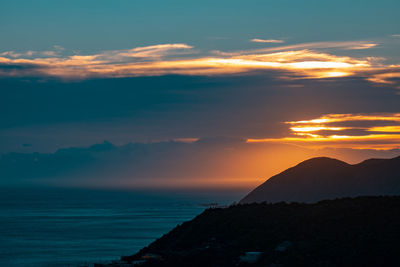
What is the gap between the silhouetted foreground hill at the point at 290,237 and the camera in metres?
40.0

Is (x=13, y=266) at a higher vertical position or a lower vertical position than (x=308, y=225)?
lower

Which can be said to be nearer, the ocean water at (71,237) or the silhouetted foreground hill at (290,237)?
the silhouetted foreground hill at (290,237)

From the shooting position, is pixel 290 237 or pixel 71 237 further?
pixel 71 237

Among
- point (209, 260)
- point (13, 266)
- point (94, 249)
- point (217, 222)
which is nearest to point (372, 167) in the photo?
point (94, 249)

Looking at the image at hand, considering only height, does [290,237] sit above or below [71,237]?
above

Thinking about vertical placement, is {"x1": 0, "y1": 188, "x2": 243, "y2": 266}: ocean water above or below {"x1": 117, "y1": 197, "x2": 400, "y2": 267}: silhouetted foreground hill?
below

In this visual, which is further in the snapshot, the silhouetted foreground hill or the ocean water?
the ocean water

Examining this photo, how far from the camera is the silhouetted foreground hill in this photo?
40.0 metres

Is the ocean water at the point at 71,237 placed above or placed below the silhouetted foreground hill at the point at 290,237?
below

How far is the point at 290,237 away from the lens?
149 ft

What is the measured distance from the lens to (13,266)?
84.9 m

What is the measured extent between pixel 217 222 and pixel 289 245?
12.0 m

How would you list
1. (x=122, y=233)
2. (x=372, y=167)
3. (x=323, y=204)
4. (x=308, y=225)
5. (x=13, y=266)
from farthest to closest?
(x=372, y=167) → (x=122, y=233) → (x=13, y=266) → (x=323, y=204) → (x=308, y=225)

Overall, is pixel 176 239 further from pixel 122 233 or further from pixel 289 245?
pixel 122 233
